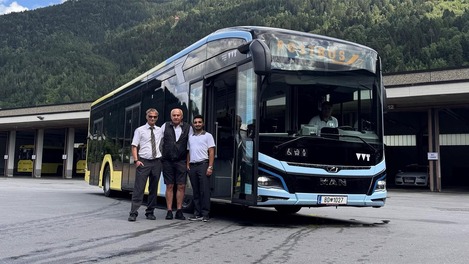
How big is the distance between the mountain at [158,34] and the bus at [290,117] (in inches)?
2009

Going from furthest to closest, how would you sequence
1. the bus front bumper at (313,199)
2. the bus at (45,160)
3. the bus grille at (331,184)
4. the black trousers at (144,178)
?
1. the bus at (45,160)
2. the black trousers at (144,178)
3. the bus grille at (331,184)
4. the bus front bumper at (313,199)

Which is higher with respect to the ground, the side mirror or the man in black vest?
the side mirror

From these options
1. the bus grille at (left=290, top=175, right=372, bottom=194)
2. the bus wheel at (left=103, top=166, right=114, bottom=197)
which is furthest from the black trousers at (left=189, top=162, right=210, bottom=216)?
the bus wheel at (left=103, top=166, right=114, bottom=197)

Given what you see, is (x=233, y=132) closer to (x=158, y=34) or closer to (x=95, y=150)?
(x=95, y=150)

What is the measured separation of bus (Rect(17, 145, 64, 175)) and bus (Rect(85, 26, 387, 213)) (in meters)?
40.1

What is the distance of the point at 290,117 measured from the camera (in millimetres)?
7426

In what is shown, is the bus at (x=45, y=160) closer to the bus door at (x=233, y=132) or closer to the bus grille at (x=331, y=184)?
the bus door at (x=233, y=132)

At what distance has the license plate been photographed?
7.39 metres

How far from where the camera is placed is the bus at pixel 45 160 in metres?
45.2

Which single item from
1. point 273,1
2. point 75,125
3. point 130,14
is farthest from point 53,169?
point 130,14

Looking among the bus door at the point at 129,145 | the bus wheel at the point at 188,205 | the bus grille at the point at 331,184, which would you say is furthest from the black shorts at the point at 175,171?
the bus door at the point at 129,145

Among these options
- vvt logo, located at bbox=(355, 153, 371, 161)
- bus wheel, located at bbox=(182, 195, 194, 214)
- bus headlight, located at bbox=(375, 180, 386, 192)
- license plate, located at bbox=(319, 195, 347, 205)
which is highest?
vvt logo, located at bbox=(355, 153, 371, 161)

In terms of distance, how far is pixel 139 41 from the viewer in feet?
324

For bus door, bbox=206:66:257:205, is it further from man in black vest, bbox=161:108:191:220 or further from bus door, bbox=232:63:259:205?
man in black vest, bbox=161:108:191:220
